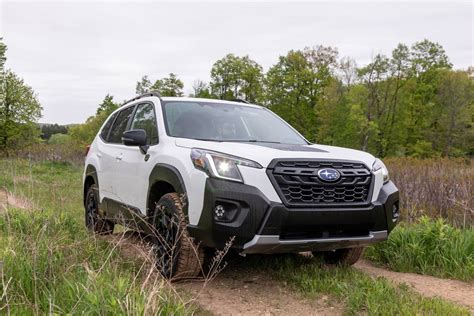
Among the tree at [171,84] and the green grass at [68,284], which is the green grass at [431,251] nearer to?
the green grass at [68,284]

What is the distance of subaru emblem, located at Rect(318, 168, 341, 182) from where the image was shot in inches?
150

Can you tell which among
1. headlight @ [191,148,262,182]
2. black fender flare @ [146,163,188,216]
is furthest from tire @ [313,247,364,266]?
black fender flare @ [146,163,188,216]

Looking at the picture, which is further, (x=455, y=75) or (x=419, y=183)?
(x=455, y=75)

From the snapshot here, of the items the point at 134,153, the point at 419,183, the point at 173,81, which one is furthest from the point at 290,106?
the point at 134,153

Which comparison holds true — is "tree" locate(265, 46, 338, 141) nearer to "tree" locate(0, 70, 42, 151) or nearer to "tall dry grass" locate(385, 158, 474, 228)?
"tree" locate(0, 70, 42, 151)

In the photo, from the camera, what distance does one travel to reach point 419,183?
858 centimetres

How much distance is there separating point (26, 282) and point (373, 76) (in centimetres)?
4347

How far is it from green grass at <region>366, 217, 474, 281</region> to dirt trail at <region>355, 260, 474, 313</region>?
14 cm

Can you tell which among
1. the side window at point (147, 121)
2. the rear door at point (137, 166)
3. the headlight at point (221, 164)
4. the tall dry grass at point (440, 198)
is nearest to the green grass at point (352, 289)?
the headlight at point (221, 164)

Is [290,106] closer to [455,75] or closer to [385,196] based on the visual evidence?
[455,75]

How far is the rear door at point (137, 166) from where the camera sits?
4.76m

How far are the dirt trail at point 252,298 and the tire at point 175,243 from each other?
0.18 metres

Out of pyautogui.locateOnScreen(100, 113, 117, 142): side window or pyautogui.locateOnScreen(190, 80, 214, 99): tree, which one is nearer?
pyautogui.locateOnScreen(100, 113, 117, 142): side window

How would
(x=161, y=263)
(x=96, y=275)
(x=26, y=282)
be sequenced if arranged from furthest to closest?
(x=161, y=263) < (x=26, y=282) < (x=96, y=275)
